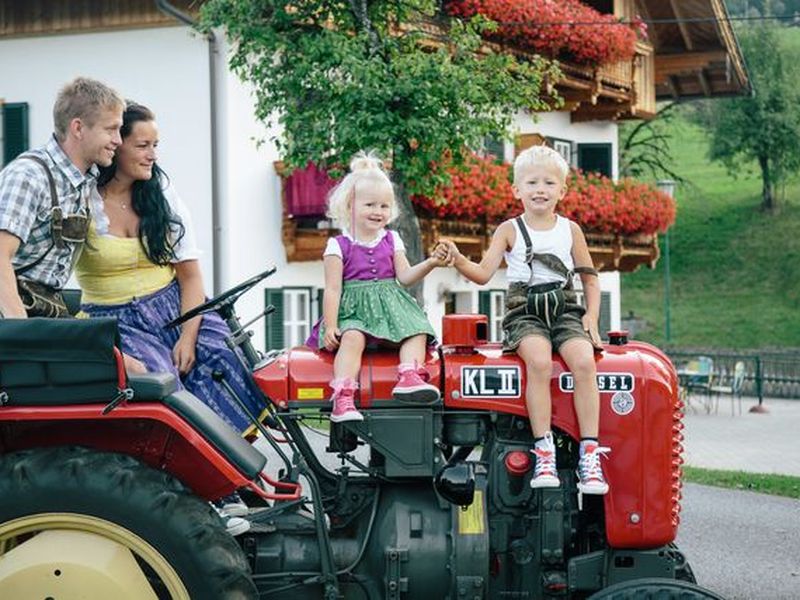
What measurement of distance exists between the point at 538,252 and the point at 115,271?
Result: 147 centimetres

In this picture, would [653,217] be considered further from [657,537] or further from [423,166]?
[657,537]

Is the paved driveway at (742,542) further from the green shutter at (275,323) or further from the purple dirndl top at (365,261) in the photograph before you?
the green shutter at (275,323)

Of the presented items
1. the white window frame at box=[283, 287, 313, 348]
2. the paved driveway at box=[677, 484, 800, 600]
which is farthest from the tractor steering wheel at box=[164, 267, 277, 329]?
the white window frame at box=[283, 287, 313, 348]

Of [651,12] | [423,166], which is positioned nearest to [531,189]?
[423,166]

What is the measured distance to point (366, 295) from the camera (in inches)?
204

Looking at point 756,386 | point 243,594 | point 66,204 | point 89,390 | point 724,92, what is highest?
point 724,92

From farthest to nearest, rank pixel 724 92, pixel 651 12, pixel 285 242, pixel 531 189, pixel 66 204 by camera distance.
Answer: pixel 724 92 → pixel 651 12 → pixel 285 242 → pixel 531 189 → pixel 66 204

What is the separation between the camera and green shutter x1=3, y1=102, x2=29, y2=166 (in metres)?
20.8

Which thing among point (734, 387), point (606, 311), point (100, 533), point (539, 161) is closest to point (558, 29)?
point (606, 311)

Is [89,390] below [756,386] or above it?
above

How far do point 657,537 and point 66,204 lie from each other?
2217 millimetres

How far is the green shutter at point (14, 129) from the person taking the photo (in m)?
20.8

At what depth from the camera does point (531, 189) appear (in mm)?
5430

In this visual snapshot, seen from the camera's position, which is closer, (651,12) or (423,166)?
(423,166)
